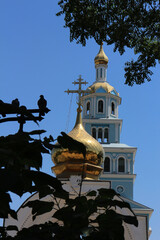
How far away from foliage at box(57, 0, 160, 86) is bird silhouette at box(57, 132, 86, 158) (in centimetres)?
442

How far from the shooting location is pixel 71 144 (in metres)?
1.71

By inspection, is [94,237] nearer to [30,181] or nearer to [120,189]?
[30,181]

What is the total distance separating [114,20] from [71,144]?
186 inches

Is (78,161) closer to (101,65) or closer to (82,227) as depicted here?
(82,227)

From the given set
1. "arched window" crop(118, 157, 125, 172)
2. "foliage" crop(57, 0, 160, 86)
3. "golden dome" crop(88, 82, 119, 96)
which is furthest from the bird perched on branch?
"golden dome" crop(88, 82, 119, 96)

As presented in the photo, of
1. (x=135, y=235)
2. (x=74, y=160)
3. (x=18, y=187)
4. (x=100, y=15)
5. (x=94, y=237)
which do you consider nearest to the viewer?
(x=18, y=187)

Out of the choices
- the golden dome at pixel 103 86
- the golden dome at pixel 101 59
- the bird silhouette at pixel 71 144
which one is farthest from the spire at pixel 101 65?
the bird silhouette at pixel 71 144

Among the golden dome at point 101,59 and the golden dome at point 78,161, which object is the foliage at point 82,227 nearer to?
the golden dome at point 78,161

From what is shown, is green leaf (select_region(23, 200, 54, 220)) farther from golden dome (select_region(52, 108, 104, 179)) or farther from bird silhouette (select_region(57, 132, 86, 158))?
golden dome (select_region(52, 108, 104, 179))

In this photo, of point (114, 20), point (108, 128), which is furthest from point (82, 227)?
point (108, 128)

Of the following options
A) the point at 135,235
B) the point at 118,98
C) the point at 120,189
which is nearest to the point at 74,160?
the point at 135,235

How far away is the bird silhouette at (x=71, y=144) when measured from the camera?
5.54 ft

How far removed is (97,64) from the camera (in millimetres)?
33719

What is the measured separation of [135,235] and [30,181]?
675cm
